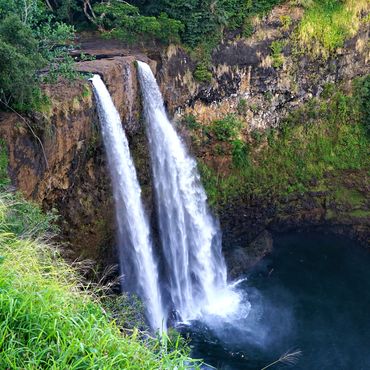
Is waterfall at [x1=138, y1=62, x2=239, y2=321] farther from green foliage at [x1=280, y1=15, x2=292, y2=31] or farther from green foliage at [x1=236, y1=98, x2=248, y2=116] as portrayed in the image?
green foliage at [x1=280, y1=15, x2=292, y2=31]

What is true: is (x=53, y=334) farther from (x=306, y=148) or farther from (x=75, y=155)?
(x=306, y=148)

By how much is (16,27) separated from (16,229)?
15.5ft

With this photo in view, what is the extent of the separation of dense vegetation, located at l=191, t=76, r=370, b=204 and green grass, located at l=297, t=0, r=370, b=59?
190cm

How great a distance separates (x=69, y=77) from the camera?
37.4ft

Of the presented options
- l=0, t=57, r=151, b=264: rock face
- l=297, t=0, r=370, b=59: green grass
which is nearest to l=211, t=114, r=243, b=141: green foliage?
l=0, t=57, r=151, b=264: rock face

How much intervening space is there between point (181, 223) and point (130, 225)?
9.02 ft

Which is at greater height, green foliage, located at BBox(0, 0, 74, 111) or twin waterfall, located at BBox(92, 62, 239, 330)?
green foliage, located at BBox(0, 0, 74, 111)

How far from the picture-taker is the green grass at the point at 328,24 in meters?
18.5

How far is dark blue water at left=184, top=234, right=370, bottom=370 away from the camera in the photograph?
13.8 m

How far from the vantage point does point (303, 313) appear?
620 inches

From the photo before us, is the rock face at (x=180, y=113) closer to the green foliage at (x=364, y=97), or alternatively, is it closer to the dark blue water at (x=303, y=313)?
the green foliage at (x=364, y=97)

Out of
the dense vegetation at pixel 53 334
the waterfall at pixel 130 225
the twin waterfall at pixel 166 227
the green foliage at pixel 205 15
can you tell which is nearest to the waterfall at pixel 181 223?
the twin waterfall at pixel 166 227

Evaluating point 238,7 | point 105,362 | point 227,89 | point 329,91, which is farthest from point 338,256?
point 105,362

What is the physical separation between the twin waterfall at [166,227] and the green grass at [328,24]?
7.15 metres
